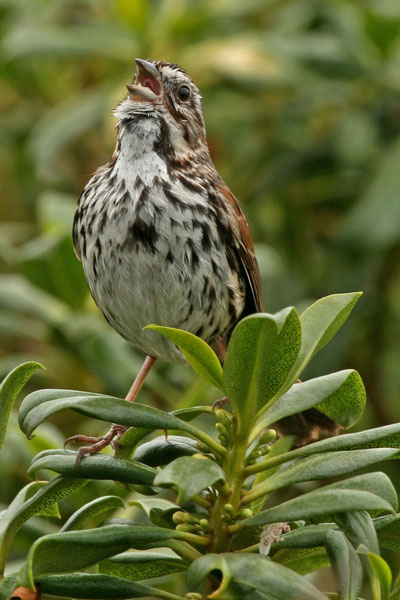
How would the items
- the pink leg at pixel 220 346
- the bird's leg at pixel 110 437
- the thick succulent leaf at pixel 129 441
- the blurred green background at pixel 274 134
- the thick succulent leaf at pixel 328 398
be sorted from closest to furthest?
the thick succulent leaf at pixel 328 398 < the thick succulent leaf at pixel 129 441 < the bird's leg at pixel 110 437 < the pink leg at pixel 220 346 < the blurred green background at pixel 274 134

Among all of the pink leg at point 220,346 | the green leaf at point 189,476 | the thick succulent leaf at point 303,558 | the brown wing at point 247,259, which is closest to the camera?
the green leaf at point 189,476

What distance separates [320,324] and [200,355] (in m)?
0.23

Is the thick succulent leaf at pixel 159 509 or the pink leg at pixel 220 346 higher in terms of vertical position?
the pink leg at pixel 220 346

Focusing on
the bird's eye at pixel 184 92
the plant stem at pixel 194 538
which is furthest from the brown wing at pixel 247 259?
the plant stem at pixel 194 538

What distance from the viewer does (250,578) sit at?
1681 mm

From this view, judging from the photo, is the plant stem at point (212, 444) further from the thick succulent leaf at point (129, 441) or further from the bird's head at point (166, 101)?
the bird's head at point (166, 101)

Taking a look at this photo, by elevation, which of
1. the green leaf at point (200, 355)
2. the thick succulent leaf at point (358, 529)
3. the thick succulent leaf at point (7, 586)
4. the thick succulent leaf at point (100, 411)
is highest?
the green leaf at point (200, 355)

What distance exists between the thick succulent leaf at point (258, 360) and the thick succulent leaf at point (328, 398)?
38 mm

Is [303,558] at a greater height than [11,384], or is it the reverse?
[11,384]

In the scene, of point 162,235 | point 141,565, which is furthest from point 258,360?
point 162,235

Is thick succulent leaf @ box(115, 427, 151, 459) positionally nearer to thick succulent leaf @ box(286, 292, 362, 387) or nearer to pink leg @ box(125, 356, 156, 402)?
thick succulent leaf @ box(286, 292, 362, 387)

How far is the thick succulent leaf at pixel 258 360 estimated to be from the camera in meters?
1.81

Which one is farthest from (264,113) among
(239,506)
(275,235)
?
(239,506)

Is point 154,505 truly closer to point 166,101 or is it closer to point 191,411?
point 191,411
